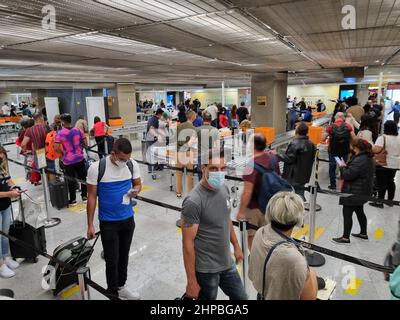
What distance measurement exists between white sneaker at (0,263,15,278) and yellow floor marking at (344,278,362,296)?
380 centimetres

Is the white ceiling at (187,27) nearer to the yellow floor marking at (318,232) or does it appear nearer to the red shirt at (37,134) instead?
the red shirt at (37,134)

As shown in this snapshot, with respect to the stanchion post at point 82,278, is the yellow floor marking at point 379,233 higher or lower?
lower

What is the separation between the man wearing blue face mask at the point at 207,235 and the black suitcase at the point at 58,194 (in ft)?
14.2

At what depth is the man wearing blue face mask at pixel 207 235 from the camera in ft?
6.57

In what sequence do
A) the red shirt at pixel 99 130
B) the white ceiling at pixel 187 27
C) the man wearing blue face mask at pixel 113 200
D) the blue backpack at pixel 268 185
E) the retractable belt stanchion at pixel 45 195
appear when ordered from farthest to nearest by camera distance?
the red shirt at pixel 99 130 → the retractable belt stanchion at pixel 45 195 → the blue backpack at pixel 268 185 → the man wearing blue face mask at pixel 113 200 → the white ceiling at pixel 187 27

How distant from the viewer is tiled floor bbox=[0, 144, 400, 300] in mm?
3133

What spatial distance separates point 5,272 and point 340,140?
6041mm

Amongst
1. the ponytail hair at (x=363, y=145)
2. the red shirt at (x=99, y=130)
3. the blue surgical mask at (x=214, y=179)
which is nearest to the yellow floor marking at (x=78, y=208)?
the red shirt at (x=99, y=130)

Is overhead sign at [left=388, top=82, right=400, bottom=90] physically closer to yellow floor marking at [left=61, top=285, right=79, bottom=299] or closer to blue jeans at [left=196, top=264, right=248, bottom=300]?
blue jeans at [left=196, top=264, right=248, bottom=300]

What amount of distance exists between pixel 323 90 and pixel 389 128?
73.2ft

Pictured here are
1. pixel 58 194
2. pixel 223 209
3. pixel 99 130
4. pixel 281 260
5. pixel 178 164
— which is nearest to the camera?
pixel 281 260

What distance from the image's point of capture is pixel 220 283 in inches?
88.5

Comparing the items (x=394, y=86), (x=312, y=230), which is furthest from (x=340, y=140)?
(x=394, y=86)

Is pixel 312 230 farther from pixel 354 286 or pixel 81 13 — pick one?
pixel 81 13
